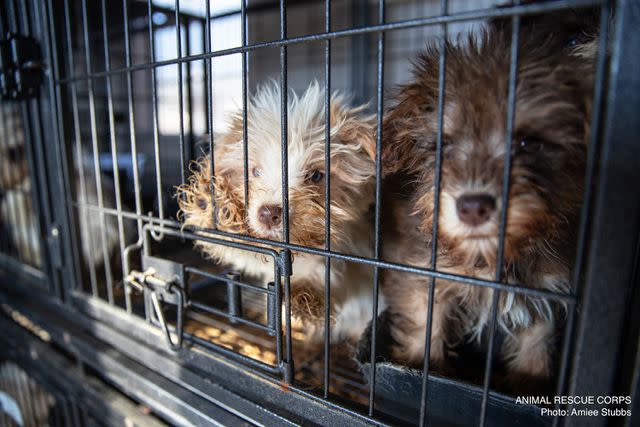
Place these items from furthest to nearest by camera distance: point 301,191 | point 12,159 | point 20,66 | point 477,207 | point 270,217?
point 12,159 → point 20,66 → point 301,191 → point 270,217 → point 477,207

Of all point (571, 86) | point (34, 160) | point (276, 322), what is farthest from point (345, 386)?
point (34, 160)

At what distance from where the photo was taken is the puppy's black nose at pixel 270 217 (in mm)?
994

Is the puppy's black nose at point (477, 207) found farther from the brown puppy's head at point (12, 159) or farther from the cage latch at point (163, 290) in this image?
the brown puppy's head at point (12, 159)

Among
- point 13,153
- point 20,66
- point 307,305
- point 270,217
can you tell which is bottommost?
point 307,305

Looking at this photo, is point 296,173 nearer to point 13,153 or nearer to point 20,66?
point 20,66

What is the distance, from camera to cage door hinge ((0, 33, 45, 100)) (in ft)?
4.24

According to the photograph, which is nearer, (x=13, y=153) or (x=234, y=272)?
(x=234, y=272)

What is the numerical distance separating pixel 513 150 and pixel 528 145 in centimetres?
5

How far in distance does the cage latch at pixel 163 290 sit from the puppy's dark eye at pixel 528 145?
0.83 meters

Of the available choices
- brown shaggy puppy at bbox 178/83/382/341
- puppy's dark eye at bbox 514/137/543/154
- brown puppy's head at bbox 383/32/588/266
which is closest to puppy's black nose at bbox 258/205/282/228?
brown shaggy puppy at bbox 178/83/382/341

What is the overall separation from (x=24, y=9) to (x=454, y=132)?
1.38m

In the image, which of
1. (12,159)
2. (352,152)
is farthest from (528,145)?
(12,159)

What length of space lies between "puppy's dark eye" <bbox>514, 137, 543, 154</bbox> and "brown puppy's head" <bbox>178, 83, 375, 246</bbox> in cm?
42

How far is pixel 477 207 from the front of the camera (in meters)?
0.67
